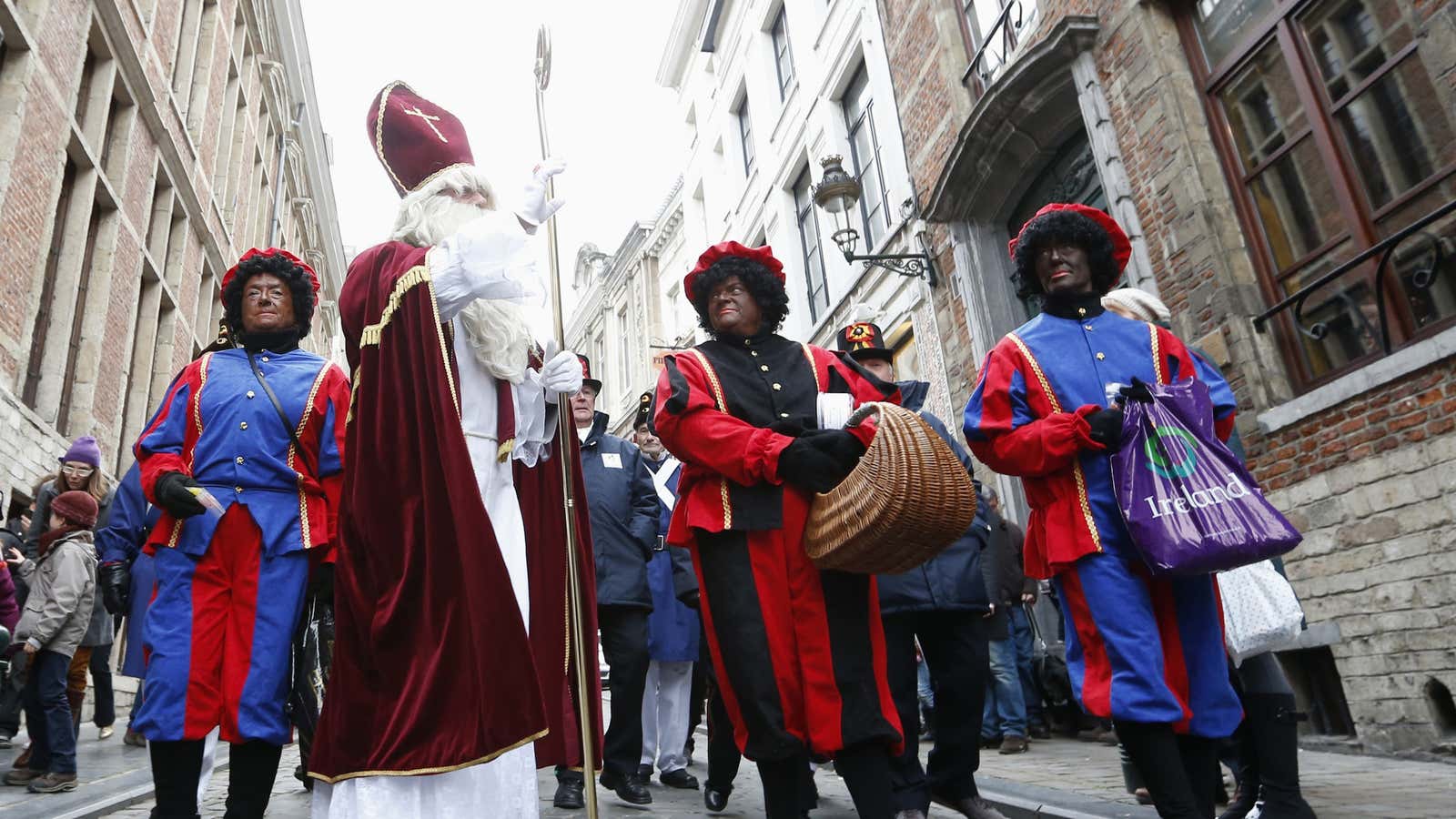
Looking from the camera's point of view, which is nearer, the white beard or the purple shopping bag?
the purple shopping bag

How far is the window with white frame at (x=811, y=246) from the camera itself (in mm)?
16531

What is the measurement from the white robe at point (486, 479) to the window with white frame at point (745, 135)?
17.5 m

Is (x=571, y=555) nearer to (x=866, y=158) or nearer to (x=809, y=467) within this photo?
(x=809, y=467)

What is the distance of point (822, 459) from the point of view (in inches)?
123

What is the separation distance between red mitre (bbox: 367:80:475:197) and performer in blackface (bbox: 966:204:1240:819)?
2.02 meters

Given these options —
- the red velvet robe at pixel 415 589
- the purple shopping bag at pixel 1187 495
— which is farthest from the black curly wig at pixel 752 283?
the purple shopping bag at pixel 1187 495

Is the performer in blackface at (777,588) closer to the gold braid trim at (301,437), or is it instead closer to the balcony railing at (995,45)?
the gold braid trim at (301,437)

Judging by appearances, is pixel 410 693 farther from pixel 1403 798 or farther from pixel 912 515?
pixel 1403 798

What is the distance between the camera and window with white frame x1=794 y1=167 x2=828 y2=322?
54.2 ft

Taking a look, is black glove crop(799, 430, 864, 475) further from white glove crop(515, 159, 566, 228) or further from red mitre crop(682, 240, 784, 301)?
white glove crop(515, 159, 566, 228)

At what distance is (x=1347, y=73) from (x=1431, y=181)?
1.05 metres

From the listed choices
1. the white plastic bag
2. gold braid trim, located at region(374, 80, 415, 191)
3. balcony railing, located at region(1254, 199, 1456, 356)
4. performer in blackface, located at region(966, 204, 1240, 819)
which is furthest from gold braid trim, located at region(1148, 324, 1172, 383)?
balcony railing, located at region(1254, 199, 1456, 356)

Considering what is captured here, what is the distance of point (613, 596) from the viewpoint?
5504mm

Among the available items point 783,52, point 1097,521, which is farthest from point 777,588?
point 783,52
